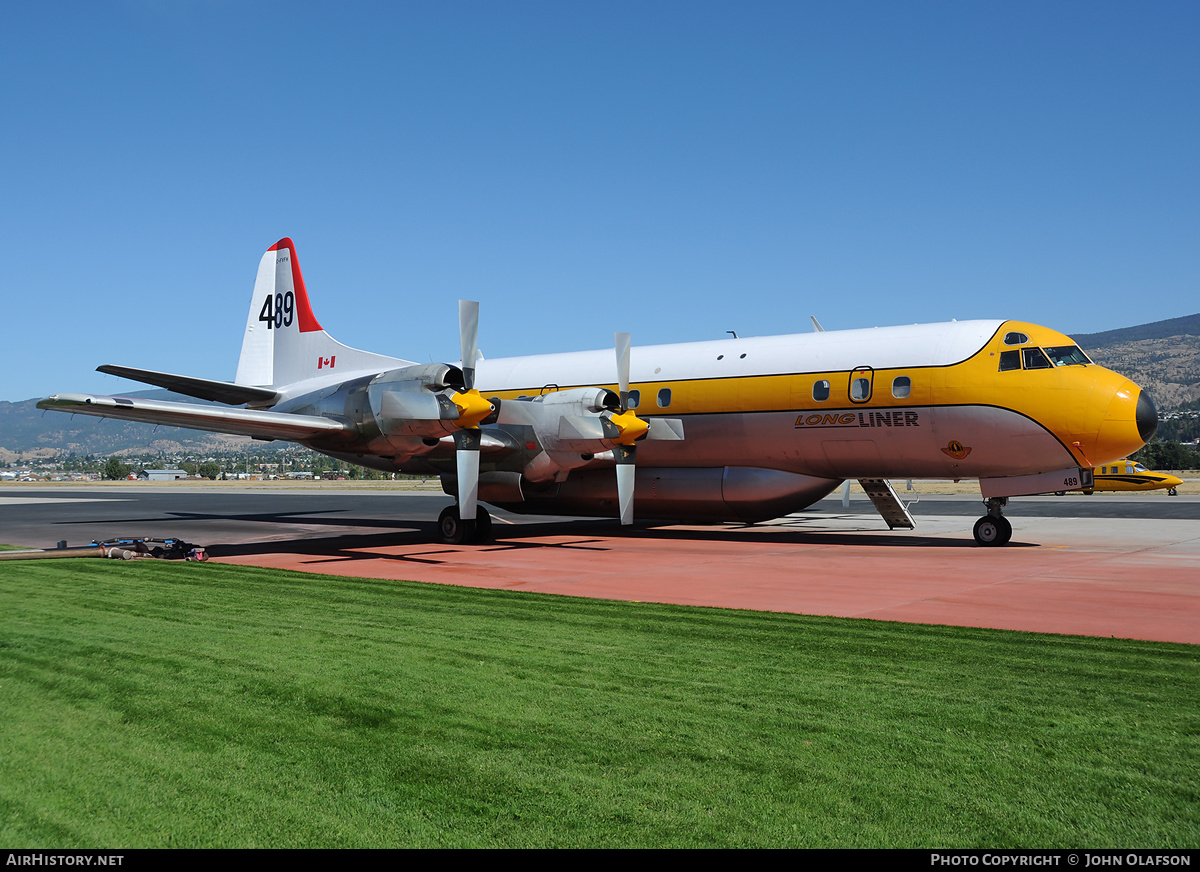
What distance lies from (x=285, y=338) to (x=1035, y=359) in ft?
63.2

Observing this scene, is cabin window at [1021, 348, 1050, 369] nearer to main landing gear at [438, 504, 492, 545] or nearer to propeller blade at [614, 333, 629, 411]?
propeller blade at [614, 333, 629, 411]

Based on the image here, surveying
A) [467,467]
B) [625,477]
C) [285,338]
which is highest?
[285,338]

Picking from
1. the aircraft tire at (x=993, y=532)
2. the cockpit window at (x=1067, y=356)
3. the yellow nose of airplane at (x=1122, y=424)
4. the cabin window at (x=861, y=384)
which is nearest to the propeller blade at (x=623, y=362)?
the cabin window at (x=861, y=384)

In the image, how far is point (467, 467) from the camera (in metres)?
18.0

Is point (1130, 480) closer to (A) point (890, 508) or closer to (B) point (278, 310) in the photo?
(A) point (890, 508)

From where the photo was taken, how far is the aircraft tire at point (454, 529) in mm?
20156

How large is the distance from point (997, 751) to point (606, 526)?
21053 mm

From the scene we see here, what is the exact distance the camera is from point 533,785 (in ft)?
15.3

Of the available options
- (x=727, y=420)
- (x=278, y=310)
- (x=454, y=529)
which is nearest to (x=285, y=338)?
(x=278, y=310)

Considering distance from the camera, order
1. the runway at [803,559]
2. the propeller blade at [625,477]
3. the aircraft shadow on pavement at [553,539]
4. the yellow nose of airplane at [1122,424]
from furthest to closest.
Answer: the propeller blade at [625,477] < the aircraft shadow on pavement at [553,539] < the yellow nose of airplane at [1122,424] < the runway at [803,559]

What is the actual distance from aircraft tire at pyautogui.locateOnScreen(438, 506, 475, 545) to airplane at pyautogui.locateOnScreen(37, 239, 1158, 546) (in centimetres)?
5

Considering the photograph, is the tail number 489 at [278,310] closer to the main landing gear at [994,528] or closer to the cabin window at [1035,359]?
the main landing gear at [994,528]

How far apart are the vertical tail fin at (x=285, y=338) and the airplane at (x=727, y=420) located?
3.32 ft
